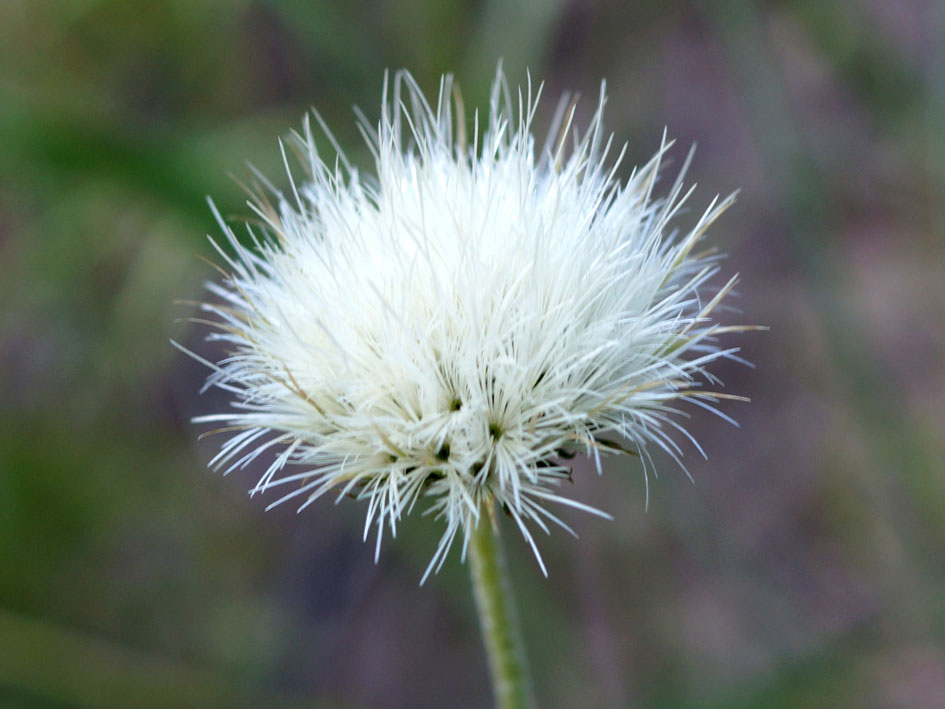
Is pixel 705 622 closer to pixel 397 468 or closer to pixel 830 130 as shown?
pixel 830 130

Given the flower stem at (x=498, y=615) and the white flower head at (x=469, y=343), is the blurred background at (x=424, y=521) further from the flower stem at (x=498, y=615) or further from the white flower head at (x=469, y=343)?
the flower stem at (x=498, y=615)

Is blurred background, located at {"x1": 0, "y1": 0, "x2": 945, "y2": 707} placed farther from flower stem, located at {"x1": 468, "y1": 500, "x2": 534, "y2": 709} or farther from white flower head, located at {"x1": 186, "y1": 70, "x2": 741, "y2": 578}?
flower stem, located at {"x1": 468, "y1": 500, "x2": 534, "y2": 709}

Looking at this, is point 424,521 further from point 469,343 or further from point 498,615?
point 469,343

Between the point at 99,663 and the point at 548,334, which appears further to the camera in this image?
the point at 99,663

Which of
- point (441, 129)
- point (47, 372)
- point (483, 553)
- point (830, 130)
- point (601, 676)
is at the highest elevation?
point (830, 130)

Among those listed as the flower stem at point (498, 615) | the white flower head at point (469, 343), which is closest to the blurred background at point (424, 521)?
the white flower head at point (469, 343)

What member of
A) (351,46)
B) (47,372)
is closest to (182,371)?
(47,372)

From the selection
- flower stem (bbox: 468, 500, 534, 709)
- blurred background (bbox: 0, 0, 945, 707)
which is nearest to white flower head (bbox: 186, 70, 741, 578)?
flower stem (bbox: 468, 500, 534, 709)
